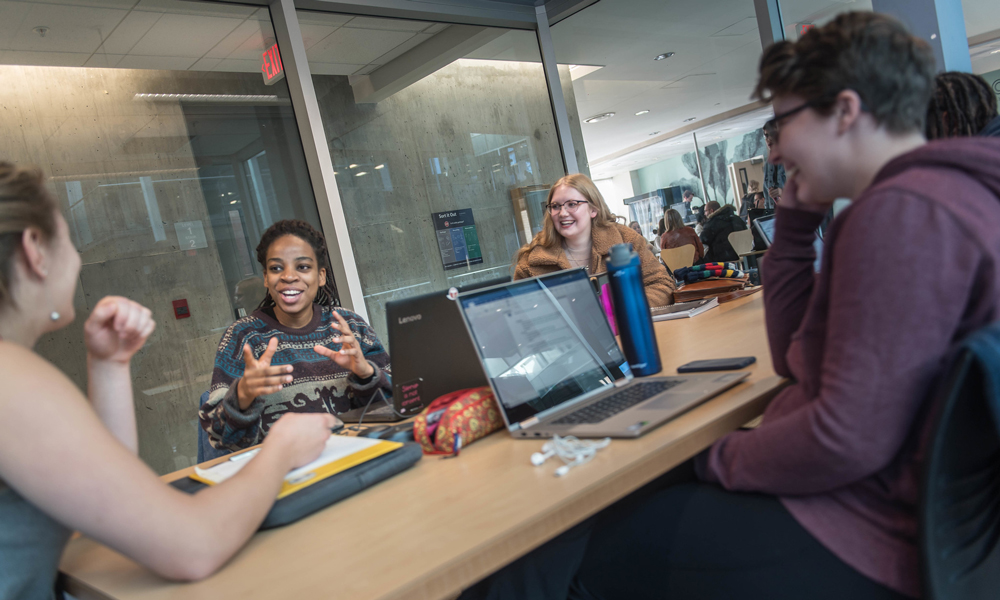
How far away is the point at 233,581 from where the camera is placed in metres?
0.86

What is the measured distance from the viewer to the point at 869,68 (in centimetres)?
95

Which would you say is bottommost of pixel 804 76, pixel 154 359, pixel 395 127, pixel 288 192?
pixel 154 359

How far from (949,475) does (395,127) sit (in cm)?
394

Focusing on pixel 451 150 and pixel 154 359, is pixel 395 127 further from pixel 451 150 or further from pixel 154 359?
pixel 154 359

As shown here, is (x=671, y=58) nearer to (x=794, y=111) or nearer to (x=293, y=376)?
(x=293, y=376)

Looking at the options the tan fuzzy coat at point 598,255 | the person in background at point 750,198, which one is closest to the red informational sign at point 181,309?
the tan fuzzy coat at point 598,255

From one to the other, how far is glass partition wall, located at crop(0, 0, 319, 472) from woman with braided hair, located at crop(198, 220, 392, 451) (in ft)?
3.66

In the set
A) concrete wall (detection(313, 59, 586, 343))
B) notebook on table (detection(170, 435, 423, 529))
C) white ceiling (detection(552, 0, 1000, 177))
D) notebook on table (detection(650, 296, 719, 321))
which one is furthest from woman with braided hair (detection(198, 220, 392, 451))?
white ceiling (detection(552, 0, 1000, 177))

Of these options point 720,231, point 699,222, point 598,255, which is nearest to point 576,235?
point 598,255

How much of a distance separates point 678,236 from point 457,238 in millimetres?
2707

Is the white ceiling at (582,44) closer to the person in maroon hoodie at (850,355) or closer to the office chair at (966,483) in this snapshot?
the person in maroon hoodie at (850,355)

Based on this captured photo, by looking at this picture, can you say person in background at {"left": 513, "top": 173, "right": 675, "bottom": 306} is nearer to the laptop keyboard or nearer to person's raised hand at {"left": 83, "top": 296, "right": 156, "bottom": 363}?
the laptop keyboard

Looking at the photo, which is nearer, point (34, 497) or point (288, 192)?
point (34, 497)

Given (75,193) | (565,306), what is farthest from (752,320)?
(75,193)
